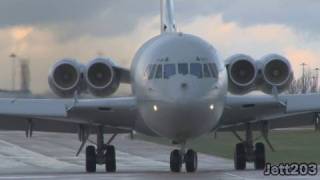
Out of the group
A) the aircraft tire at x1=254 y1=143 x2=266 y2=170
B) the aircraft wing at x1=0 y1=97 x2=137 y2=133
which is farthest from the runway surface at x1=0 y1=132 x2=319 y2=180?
the aircraft wing at x1=0 y1=97 x2=137 y2=133

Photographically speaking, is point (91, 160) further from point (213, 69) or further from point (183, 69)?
point (213, 69)

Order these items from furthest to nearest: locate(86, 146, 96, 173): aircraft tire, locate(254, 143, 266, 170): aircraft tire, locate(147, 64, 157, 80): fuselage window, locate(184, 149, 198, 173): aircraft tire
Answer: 1. locate(254, 143, 266, 170): aircraft tire
2. locate(86, 146, 96, 173): aircraft tire
3. locate(184, 149, 198, 173): aircraft tire
4. locate(147, 64, 157, 80): fuselage window

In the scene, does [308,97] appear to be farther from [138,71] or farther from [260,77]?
[138,71]

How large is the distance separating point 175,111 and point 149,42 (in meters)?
4.42

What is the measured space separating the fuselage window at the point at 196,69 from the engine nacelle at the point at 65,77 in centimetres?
581

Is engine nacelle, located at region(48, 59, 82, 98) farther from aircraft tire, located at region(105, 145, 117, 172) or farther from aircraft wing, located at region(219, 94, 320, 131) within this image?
aircraft wing, located at region(219, 94, 320, 131)

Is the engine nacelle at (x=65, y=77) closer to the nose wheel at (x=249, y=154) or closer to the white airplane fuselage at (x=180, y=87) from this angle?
the white airplane fuselage at (x=180, y=87)

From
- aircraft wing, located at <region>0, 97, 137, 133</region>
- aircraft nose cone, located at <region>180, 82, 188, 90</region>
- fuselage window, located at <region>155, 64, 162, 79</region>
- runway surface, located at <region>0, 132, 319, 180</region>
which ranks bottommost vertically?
runway surface, located at <region>0, 132, 319, 180</region>

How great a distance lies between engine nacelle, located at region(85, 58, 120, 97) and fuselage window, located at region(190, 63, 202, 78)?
481cm

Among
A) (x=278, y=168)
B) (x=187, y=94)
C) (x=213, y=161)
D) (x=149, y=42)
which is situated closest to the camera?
(x=187, y=94)

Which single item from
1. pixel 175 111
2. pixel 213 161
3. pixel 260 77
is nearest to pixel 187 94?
pixel 175 111

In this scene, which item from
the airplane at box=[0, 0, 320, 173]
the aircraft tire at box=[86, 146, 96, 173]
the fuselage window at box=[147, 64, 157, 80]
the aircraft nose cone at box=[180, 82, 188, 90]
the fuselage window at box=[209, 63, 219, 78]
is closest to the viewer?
the aircraft nose cone at box=[180, 82, 188, 90]

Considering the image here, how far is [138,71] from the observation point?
82.4 ft

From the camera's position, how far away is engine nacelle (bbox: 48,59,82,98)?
28141 mm
